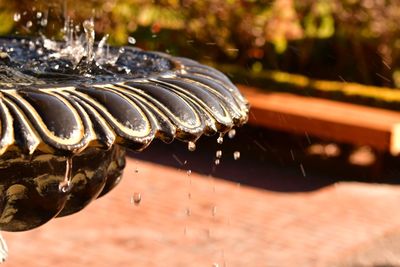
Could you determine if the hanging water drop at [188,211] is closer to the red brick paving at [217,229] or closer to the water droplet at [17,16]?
the red brick paving at [217,229]

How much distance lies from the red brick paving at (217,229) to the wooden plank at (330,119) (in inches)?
16.7

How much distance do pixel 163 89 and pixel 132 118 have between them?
0.22 meters

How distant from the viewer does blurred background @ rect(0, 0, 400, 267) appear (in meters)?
5.28

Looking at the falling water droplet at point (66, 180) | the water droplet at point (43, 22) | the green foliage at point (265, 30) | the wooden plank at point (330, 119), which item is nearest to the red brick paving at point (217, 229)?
the wooden plank at point (330, 119)

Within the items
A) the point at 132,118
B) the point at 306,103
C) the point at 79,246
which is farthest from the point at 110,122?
the point at 306,103

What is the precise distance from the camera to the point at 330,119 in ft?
23.6

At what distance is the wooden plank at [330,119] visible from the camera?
6875 millimetres

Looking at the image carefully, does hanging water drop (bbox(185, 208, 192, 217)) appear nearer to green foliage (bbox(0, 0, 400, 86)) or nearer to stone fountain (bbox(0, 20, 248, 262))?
stone fountain (bbox(0, 20, 248, 262))

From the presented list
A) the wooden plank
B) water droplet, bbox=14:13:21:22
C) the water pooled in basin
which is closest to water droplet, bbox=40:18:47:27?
water droplet, bbox=14:13:21:22

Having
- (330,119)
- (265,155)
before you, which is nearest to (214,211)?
(330,119)

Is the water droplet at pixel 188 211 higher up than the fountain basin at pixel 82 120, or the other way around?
the fountain basin at pixel 82 120

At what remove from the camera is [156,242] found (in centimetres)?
533

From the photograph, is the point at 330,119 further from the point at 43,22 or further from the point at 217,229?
the point at 43,22

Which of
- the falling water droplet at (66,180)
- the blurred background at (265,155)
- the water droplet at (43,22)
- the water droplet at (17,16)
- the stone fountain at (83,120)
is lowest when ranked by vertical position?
the water droplet at (43,22)
